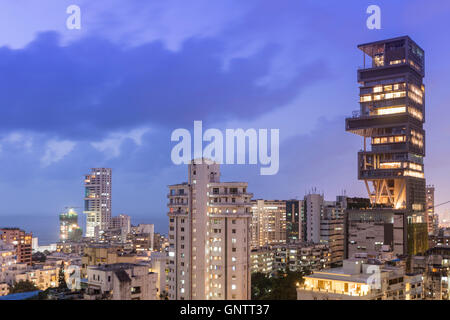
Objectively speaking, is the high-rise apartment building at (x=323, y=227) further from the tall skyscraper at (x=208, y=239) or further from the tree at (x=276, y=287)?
the tall skyscraper at (x=208, y=239)

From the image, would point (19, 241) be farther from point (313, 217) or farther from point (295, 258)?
point (313, 217)

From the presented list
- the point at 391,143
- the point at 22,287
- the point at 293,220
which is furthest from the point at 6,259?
the point at 293,220

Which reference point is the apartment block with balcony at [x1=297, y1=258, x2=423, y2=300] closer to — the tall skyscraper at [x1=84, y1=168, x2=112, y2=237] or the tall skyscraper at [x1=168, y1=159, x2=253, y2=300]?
the tall skyscraper at [x1=168, y1=159, x2=253, y2=300]

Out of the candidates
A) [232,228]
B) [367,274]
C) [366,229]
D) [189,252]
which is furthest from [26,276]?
[366,229]

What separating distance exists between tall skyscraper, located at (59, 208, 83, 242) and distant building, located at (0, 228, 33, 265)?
86.0 feet

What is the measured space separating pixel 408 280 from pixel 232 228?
630 cm

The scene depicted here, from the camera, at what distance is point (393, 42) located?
3231 cm

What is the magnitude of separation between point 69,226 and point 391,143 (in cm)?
4493

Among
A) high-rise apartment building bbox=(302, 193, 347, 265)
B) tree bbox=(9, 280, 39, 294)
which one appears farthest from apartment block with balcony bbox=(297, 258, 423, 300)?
high-rise apartment building bbox=(302, 193, 347, 265)

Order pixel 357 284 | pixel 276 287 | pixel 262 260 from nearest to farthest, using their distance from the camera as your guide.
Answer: pixel 357 284 → pixel 276 287 → pixel 262 260

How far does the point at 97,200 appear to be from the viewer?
65250 millimetres

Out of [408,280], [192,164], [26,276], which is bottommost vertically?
[26,276]
